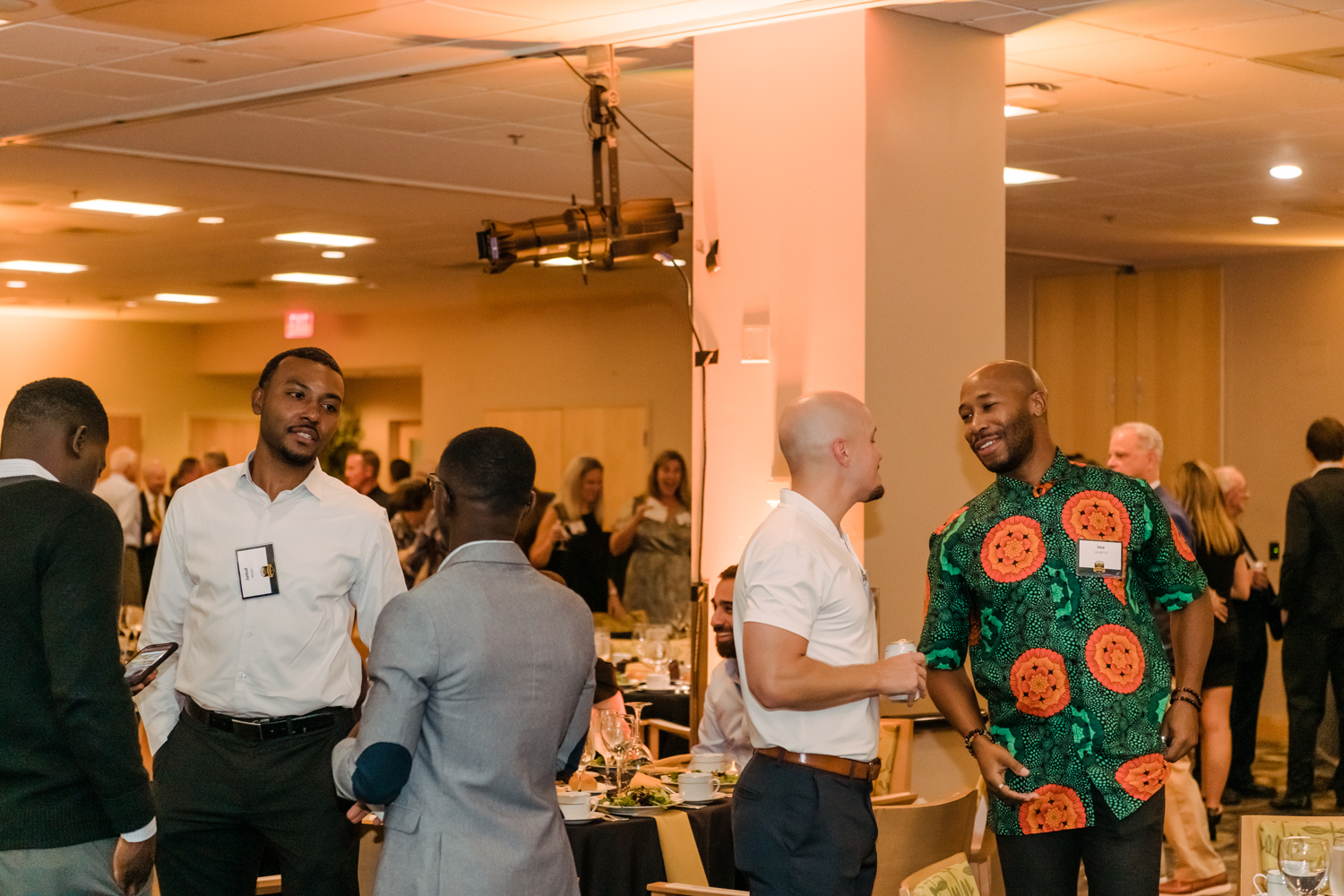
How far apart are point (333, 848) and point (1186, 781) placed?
3.98m

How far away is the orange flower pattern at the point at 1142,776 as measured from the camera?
3.15 metres

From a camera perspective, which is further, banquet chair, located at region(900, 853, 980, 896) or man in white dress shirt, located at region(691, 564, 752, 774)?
man in white dress shirt, located at region(691, 564, 752, 774)

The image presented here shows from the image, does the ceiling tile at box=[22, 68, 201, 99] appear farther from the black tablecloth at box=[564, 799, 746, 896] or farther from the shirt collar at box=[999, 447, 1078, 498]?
the shirt collar at box=[999, 447, 1078, 498]

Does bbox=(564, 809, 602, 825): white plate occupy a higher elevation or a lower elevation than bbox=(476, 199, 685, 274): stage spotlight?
lower

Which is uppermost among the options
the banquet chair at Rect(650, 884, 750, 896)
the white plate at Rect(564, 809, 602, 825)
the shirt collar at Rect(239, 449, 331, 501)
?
the shirt collar at Rect(239, 449, 331, 501)

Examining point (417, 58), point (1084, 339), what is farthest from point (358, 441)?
point (417, 58)

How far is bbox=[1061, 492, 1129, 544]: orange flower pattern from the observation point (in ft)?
10.7

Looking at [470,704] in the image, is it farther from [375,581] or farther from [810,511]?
[375,581]

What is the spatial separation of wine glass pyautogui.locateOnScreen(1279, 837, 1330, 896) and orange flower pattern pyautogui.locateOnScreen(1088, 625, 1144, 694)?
0.50 metres

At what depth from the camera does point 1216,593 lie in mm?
7266

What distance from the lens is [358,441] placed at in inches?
733

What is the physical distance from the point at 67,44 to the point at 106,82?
0.66 metres

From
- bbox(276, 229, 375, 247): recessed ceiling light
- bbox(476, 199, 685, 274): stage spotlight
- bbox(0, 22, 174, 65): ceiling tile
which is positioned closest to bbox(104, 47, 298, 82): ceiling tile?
bbox(0, 22, 174, 65): ceiling tile

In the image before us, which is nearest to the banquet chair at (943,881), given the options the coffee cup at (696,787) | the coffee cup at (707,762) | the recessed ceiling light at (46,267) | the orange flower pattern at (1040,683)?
the orange flower pattern at (1040,683)
